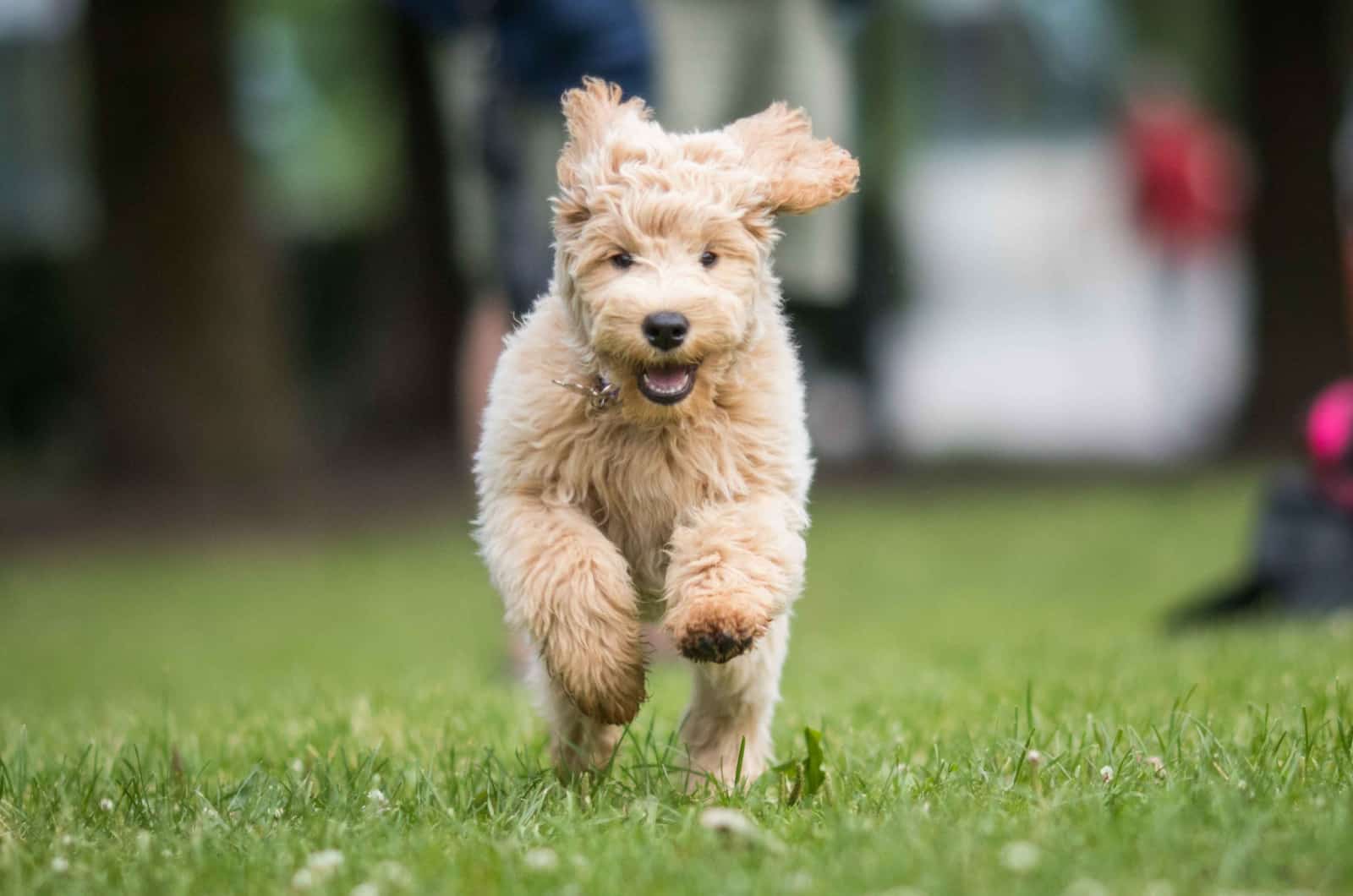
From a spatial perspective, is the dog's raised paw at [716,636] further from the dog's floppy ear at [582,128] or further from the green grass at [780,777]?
the dog's floppy ear at [582,128]

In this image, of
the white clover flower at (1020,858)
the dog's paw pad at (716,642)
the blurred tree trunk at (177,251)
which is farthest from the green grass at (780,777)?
the blurred tree trunk at (177,251)

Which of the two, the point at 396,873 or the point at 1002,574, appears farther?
the point at 1002,574

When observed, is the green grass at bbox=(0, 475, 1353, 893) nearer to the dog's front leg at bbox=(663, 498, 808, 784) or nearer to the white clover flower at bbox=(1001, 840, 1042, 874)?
the white clover flower at bbox=(1001, 840, 1042, 874)

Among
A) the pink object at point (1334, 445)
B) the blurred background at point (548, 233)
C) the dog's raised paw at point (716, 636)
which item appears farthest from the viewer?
the pink object at point (1334, 445)

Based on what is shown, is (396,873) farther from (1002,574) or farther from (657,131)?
(1002,574)

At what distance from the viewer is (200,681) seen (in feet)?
23.3

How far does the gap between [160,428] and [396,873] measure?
1052cm

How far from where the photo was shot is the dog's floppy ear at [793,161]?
10.8ft

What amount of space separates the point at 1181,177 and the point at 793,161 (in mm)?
18996

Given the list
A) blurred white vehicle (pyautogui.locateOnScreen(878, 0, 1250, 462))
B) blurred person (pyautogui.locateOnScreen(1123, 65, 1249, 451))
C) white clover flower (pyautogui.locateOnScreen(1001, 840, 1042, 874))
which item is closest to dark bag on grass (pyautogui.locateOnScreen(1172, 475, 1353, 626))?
white clover flower (pyautogui.locateOnScreen(1001, 840, 1042, 874))

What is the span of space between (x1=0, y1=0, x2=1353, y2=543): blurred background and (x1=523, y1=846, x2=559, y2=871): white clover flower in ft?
7.44

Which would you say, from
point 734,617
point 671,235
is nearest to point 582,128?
point 671,235

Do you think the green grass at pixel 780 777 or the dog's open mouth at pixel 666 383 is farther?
the dog's open mouth at pixel 666 383

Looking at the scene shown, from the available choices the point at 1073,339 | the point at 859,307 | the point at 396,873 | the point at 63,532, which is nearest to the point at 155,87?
the point at 63,532
